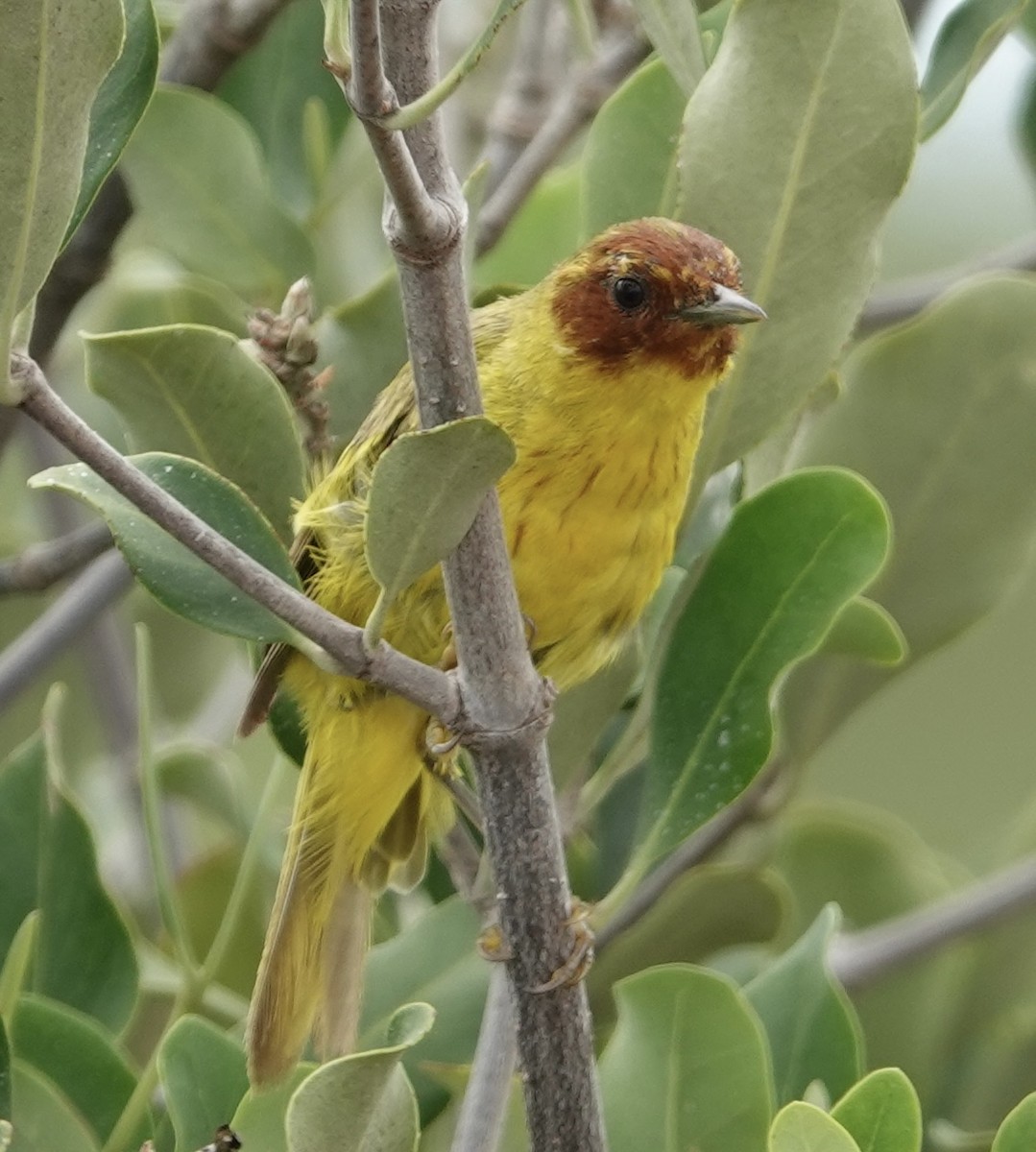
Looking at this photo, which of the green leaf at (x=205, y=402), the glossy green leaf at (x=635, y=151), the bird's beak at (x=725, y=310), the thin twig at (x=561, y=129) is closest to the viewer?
the green leaf at (x=205, y=402)

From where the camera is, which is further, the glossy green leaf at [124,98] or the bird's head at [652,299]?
the bird's head at [652,299]

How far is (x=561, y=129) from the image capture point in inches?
117

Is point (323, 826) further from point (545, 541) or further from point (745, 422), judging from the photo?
point (745, 422)

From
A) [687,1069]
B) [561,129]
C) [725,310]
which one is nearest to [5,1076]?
[687,1069]

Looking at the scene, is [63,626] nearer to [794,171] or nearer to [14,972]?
[14,972]

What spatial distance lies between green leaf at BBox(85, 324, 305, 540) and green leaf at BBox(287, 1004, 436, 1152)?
704mm

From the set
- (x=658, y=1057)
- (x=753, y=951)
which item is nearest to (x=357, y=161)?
(x=753, y=951)

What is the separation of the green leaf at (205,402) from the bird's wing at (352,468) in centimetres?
28

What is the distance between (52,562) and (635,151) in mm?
985

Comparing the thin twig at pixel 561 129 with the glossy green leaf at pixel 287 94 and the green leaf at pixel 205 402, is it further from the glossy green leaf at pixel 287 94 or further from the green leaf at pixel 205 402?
the green leaf at pixel 205 402

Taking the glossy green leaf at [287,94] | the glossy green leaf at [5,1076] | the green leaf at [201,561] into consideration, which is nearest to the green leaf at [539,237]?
the glossy green leaf at [287,94]

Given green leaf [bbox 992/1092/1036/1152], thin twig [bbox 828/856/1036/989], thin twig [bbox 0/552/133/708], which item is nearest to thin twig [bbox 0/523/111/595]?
thin twig [bbox 0/552/133/708]

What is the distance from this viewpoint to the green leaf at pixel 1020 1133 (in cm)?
173

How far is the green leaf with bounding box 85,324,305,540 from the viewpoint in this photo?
1956 millimetres
